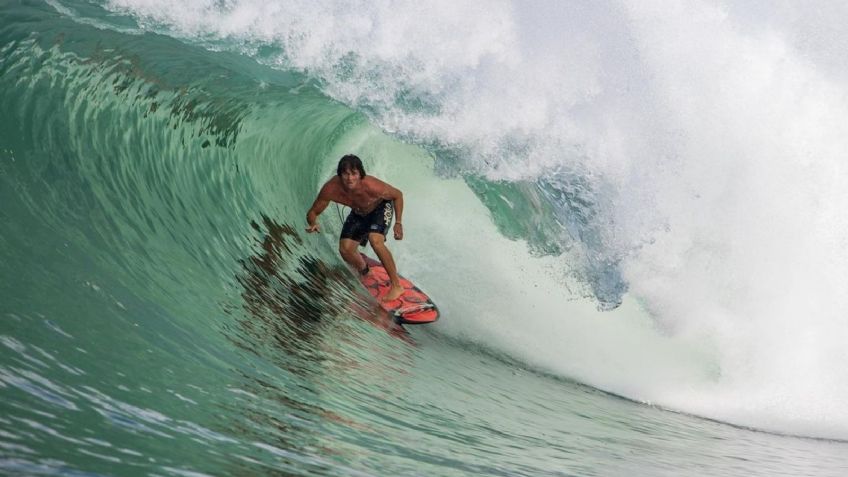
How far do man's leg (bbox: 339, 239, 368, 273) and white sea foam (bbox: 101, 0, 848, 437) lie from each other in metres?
0.89

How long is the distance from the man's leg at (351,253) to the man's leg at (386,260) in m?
0.29

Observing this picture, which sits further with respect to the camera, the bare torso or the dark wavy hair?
the bare torso

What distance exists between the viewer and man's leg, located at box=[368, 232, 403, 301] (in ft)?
19.5

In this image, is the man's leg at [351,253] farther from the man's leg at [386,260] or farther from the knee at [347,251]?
the man's leg at [386,260]

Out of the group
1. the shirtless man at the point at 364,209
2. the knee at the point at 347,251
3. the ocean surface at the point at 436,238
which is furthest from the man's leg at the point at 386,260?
the knee at the point at 347,251

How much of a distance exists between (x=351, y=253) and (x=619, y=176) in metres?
2.54

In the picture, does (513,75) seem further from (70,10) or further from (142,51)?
(70,10)

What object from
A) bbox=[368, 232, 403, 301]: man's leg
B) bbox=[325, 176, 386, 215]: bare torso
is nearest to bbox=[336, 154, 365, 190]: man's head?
bbox=[325, 176, 386, 215]: bare torso

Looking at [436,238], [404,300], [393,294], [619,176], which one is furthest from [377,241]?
[619,176]

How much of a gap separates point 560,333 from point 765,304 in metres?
2.16

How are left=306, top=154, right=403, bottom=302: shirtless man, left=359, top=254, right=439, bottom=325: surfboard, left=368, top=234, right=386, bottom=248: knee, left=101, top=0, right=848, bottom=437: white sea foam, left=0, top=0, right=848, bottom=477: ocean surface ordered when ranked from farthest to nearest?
left=101, top=0, right=848, bottom=437: white sea foam → left=359, top=254, right=439, bottom=325: surfboard → left=368, top=234, right=386, bottom=248: knee → left=306, top=154, right=403, bottom=302: shirtless man → left=0, top=0, right=848, bottom=477: ocean surface

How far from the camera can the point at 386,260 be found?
6051 millimetres

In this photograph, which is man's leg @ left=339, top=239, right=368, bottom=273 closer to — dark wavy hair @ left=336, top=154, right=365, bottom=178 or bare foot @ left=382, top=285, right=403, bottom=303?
bare foot @ left=382, top=285, right=403, bottom=303

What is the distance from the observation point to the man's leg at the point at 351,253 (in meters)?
6.26
